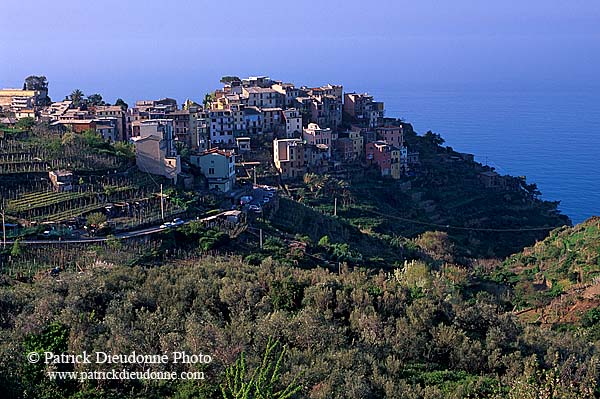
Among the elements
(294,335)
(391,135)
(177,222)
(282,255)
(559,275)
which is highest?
(391,135)

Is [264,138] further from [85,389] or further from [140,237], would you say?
[85,389]

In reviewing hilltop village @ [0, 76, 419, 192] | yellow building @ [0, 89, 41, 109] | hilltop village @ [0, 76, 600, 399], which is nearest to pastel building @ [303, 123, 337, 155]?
hilltop village @ [0, 76, 419, 192]

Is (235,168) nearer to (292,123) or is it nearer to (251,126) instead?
(251,126)

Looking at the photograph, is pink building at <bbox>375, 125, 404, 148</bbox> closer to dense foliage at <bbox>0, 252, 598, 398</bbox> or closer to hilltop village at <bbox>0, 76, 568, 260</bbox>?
hilltop village at <bbox>0, 76, 568, 260</bbox>

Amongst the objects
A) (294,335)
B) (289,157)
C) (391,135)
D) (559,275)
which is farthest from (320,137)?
(294,335)

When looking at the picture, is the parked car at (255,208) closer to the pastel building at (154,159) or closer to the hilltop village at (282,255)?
the hilltop village at (282,255)

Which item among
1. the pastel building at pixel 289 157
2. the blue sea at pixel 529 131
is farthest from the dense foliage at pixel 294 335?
the blue sea at pixel 529 131

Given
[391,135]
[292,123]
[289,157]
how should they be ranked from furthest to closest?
[391,135] → [292,123] → [289,157]

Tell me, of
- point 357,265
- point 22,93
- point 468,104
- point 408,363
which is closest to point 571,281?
point 357,265
